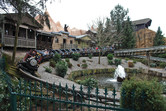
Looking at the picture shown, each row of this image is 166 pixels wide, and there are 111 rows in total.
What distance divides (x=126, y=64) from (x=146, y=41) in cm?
2381

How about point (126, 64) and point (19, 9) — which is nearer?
point (19, 9)

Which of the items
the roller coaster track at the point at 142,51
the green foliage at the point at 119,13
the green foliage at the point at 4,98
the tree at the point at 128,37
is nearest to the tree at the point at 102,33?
the roller coaster track at the point at 142,51

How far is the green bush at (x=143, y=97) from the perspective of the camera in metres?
2.25

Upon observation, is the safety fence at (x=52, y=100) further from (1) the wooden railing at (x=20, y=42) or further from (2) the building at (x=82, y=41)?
(2) the building at (x=82, y=41)

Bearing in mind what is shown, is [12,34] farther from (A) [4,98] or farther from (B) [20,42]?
(A) [4,98]

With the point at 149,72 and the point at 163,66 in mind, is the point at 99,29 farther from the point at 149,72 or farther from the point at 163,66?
the point at 163,66

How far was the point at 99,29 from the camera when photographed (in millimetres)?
25734

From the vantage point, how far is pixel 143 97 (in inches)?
88.7

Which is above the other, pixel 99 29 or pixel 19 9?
pixel 99 29

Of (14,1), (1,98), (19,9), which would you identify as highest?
(14,1)

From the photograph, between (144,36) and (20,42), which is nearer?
(20,42)

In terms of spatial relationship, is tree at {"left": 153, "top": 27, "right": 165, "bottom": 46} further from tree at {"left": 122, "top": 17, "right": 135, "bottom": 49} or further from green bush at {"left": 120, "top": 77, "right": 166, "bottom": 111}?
green bush at {"left": 120, "top": 77, "right": 166, "bottom": 111}

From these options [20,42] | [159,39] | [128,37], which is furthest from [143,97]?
[159,39]

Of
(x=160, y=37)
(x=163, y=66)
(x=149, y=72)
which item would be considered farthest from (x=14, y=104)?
(x=160, y=37)
